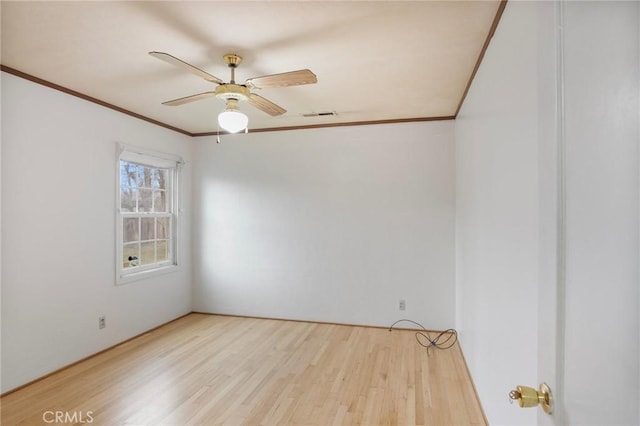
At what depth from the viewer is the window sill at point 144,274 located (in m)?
3.61

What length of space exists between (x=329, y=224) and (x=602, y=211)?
375cm

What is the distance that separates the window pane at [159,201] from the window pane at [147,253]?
443mm

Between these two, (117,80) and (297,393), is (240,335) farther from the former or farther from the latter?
(117,80)

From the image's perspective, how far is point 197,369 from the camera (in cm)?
299

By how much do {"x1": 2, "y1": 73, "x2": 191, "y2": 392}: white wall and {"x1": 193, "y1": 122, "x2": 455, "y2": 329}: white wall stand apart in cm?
120

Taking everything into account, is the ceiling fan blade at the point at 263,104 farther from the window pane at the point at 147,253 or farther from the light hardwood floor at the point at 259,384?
the window pane at the point at 147,253

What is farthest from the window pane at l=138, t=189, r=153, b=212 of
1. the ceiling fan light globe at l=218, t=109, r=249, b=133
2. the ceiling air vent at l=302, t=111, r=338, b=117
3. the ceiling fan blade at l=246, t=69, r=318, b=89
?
the ceiling fan blade at l=246, t=69, r=318, b=89

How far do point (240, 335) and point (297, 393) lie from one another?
147 cm

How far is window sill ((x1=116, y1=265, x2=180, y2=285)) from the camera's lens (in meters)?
3.61

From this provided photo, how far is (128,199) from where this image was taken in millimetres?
3812

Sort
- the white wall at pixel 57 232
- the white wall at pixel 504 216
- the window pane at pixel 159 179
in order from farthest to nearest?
1. the window pane at pixel 159 179
2. the white wall at pixel 57 232
3. the white wall at pixel 504 216

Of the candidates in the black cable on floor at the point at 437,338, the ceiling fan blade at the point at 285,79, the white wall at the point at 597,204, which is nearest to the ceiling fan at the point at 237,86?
the ceiling fan blade at the point at 285,79

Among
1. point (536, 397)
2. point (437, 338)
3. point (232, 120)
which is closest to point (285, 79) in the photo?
point (232, 120)

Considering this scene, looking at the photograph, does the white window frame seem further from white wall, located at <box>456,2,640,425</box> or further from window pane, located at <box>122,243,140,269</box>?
white wall, located at <box>456,2,640,425</box>
